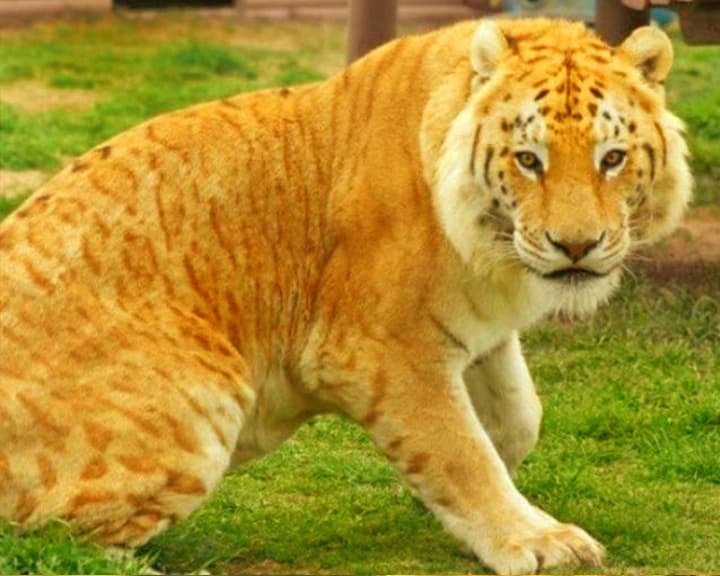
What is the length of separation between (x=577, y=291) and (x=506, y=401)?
71cm

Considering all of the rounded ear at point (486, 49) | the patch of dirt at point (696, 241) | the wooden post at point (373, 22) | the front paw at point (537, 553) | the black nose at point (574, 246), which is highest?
the rounded ear at point (486, 49)

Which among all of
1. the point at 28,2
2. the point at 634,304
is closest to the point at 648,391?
the point at 634,304

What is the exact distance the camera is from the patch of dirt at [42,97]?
11.2 metres

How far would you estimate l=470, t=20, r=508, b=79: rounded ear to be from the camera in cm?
553

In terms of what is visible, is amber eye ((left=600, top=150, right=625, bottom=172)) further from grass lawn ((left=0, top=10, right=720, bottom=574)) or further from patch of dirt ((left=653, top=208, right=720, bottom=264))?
patch of dirt ((left=653, top=208, right=720, bottom=264))

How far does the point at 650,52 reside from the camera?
5578 mm

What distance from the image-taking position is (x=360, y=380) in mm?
5641

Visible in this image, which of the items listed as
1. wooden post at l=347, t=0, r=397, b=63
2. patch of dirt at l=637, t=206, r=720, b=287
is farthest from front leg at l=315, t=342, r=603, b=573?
wooden post at l=347, t=0, r=397, b=63

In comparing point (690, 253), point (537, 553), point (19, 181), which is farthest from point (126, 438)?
point (19, 181)

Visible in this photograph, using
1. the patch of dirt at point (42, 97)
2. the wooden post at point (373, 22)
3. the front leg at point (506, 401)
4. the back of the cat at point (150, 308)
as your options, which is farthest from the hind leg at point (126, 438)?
the patch of dirt at point (42, 97)

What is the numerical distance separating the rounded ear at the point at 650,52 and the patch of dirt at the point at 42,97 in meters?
5.97

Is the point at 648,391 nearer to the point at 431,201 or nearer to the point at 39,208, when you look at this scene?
the point at 431,201

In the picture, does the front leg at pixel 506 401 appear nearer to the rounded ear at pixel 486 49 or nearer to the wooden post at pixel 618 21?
the rounded ear at pixel 486 49

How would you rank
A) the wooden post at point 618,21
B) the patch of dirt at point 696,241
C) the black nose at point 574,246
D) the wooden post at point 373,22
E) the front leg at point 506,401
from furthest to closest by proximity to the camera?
1. the wooden post at point 373,22
2. the patch of dirt at point 696,241
3. the wooden post at point 618,21
4. the front leg at point 506,401
5. the black nose at point 574,246
